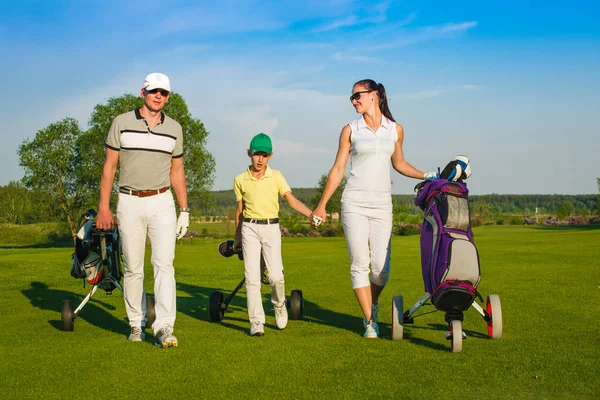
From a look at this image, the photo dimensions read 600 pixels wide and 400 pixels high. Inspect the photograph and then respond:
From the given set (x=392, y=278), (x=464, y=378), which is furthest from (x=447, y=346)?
(x=392, y=278)

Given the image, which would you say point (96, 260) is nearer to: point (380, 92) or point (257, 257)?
point (257, 257)

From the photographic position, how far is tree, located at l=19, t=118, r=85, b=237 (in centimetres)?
6744

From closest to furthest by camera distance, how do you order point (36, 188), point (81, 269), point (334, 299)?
point (81, 269) → point (334, 299) → point (36, 188)

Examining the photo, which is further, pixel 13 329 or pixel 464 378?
pixel 13 329

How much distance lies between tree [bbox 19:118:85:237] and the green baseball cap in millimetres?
62670

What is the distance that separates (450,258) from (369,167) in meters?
1.43

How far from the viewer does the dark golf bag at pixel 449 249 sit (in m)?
6.17

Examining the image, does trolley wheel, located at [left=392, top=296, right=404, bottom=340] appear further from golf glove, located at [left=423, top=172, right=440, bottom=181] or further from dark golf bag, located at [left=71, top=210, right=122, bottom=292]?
dark golf bag, located at [left=71, top=210, right=122, bottom=292]

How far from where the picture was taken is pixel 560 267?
15.3m

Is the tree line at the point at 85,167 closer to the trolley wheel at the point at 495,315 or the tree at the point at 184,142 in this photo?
the tree at the point at 184,142

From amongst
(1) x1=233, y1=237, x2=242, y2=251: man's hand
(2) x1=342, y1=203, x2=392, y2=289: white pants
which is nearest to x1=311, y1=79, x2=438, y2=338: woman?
(2) x1=342, y1=203, x2=392, y2=289: white pants

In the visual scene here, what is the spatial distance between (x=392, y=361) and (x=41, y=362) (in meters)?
3.11

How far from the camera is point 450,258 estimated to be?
20.2 feet

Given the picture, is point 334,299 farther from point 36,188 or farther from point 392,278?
point 36,188
